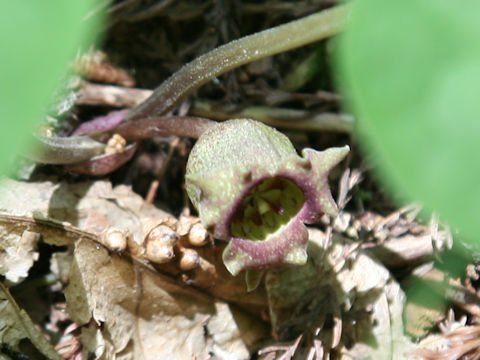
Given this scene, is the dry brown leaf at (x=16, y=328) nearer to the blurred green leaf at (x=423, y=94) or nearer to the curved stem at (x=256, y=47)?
the curved stem at (x=256, y=47)

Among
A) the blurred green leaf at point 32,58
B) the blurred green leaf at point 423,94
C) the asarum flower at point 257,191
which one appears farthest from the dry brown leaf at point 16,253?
the blurred green leaf at point 423,94

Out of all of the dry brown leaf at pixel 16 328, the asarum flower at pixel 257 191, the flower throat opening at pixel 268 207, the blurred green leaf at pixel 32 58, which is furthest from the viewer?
the dry brown leaf at pixel 16 328

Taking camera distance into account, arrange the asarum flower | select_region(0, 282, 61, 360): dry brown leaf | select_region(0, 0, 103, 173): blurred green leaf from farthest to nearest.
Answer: select_region(0, 282, 61, 360): dry brown leaf < the asarum flower < select_region(0, 0, 103, 173): blurred green leaf

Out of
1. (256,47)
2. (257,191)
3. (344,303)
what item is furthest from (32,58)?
(344,303)

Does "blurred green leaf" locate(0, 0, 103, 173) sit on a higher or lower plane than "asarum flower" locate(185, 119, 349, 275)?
higher

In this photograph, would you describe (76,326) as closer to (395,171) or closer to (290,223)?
(290,223)

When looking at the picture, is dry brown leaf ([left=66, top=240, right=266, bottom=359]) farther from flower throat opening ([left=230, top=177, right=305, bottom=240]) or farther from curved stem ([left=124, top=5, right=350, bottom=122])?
curved stem ([left=124, top=5, right=350, bottom=122])

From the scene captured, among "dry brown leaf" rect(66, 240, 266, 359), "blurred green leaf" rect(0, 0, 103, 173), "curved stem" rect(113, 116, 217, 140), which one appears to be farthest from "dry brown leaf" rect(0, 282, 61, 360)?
"blurred green leaf" rect(0, 0, 103, 173)

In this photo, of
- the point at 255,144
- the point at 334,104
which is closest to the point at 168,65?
the point at 334,104
